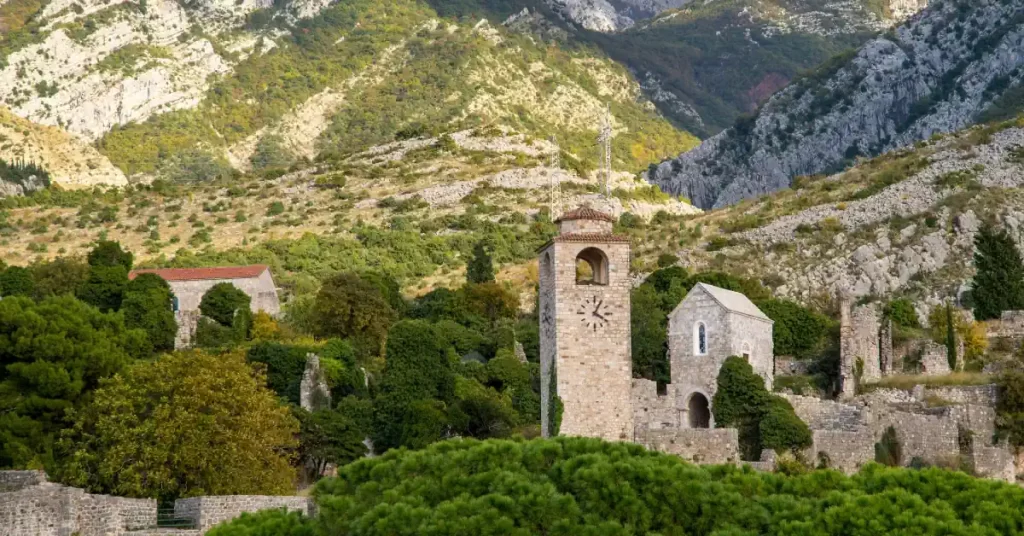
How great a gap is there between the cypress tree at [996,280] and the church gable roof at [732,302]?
9760 mm

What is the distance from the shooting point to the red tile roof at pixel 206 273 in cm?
6200

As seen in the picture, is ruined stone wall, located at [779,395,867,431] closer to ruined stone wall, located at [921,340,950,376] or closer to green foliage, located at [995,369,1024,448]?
green foliage, located at [995,369,1024,448]

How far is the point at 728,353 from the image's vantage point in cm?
4247

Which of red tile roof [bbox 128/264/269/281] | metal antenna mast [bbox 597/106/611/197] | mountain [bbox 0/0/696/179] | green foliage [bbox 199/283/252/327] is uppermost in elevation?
mountain [bbox 0/0/696/179]

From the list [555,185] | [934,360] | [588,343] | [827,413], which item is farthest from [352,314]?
[555,185]

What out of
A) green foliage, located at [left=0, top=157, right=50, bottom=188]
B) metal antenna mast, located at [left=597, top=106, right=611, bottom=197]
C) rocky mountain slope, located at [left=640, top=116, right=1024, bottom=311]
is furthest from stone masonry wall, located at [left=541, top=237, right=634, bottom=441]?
green foliage, located at [left=0, top=157, right=50, bottom=188]

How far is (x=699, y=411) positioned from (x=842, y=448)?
16.9 ft

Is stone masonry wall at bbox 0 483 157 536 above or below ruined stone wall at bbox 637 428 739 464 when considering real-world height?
below

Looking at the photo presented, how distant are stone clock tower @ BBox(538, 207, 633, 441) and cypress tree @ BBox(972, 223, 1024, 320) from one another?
727 inches

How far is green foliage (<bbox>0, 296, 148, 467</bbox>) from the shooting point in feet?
129

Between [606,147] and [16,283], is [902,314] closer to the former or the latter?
[16,283]

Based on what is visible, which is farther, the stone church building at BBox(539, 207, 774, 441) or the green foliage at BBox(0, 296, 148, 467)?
the green foliage at BBox(0, 296, 148, 467)

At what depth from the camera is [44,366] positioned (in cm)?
4066

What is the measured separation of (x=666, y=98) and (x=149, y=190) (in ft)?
227
